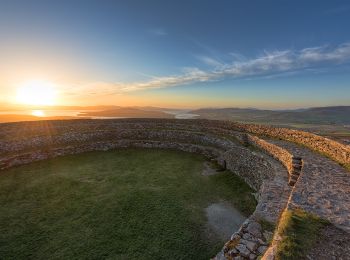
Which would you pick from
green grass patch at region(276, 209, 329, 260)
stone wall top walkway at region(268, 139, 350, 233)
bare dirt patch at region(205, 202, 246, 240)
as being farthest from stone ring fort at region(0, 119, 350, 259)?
bare dirt patch at region(205, 202, 246, 240)

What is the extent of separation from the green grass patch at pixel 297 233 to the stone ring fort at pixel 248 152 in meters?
0.37

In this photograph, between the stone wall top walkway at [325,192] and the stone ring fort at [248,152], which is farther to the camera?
the stone ring fort at [248,152]

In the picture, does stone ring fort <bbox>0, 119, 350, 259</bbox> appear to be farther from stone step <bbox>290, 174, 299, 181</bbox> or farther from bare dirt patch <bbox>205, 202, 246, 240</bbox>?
bare dirt patch <bbox>205, 202, 246, 240</bbox>

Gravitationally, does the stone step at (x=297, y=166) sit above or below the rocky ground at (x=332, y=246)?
above

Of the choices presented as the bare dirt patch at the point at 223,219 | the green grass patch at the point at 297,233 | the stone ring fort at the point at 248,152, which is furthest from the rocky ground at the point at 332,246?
the bare dirt patch at the point at 223,219

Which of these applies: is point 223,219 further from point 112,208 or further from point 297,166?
point 112,208

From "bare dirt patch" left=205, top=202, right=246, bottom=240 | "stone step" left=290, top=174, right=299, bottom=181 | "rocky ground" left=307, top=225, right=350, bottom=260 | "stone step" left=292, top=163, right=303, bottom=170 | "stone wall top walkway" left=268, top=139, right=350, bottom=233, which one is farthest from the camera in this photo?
"stone step" left=292, top=163, right=303, bottom=170

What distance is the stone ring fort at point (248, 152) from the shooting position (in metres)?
8.86

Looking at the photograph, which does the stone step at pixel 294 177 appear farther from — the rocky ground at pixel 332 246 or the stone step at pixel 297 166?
the rocky ground at pixel 332 246

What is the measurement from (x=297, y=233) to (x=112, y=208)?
10522 millimetres

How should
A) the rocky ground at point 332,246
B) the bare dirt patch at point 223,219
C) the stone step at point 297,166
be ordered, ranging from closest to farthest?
the rocky ground at point 332,246
the bare dirt patch at point 223,219
the stone step at point 297,166

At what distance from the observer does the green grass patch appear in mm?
6457

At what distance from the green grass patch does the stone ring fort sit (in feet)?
1.23

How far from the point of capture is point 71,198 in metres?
15.5
